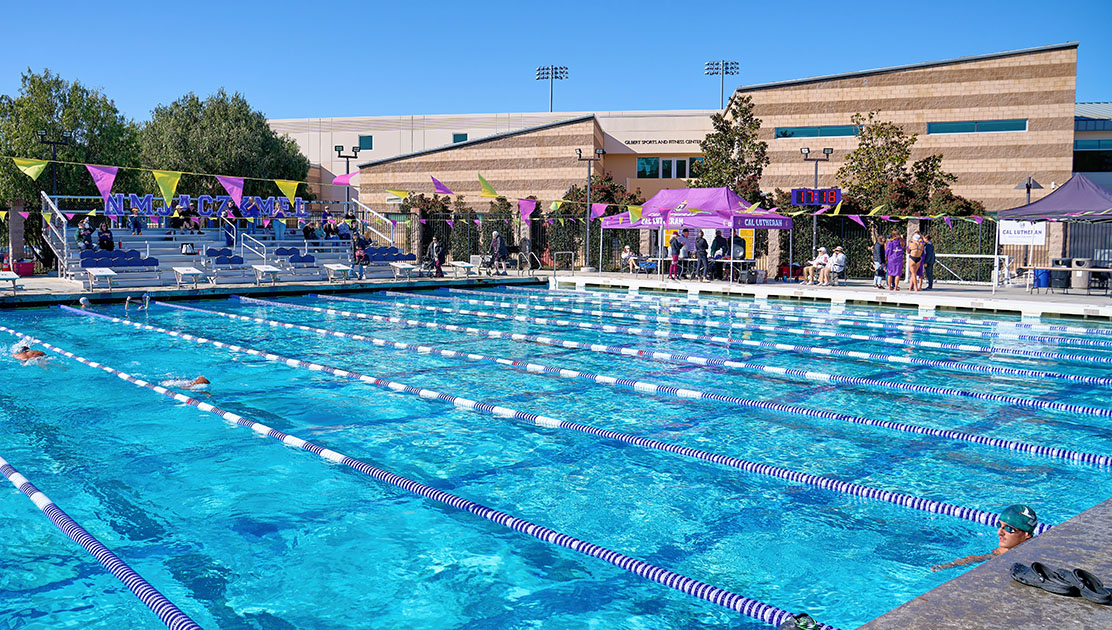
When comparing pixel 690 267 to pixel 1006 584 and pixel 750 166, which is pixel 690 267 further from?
pixel 1006 584

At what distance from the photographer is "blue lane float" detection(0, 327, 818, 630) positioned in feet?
14.0

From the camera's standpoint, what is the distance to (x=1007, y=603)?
3256 millimetres

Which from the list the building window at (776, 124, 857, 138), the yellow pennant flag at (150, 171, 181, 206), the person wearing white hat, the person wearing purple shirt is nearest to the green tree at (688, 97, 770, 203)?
the building window at (776, 124, 857, 138)

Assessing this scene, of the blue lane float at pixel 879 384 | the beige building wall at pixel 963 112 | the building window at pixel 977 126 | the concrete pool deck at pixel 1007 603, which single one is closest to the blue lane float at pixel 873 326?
the blue lane float at pixel 879 384

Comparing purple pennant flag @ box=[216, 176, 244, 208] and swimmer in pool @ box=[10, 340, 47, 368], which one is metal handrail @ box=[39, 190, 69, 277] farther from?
→ swimmer in pool @ box=[10, 340, 47, 368]

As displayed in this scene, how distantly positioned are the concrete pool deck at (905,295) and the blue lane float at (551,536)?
49.0 ft

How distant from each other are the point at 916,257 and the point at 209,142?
32264mm

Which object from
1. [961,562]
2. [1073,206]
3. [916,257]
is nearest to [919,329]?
[1073,206]

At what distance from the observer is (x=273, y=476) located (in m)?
6.62

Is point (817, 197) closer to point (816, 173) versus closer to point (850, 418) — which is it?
point (816, 173)

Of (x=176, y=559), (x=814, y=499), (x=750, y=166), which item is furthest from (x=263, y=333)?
(x=750, y=166)

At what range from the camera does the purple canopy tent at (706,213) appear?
72.7 feet

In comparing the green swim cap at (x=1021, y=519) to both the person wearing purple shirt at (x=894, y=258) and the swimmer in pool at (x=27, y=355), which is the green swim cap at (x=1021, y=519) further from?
the person wearing purple shirt at (x=894, y=258)

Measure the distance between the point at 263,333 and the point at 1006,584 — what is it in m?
12.8
